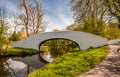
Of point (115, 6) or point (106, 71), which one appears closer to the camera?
point (106, 71)

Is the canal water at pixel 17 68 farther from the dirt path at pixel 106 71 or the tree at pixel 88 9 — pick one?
the tree at pixel 88 9

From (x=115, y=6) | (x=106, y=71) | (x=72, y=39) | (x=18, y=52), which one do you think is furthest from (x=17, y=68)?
(x=72, y=39)

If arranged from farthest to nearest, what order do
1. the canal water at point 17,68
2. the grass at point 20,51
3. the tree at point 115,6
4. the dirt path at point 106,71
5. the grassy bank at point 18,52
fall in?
the grass at point 20,51, the grassy bank at point 18,52, the canal water at point 17,68, the dirt path at point 106,71, the tree at point 115,6

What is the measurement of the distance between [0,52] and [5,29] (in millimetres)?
3030

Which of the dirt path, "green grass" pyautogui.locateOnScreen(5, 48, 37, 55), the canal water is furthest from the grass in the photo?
the dirt path

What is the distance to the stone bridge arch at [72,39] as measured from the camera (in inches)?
1091

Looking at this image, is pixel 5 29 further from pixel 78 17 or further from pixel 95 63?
pixel 95 63

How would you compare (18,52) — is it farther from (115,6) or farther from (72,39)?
(115,6)

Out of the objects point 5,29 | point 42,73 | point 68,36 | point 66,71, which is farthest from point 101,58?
point 5,29

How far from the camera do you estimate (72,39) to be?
29531 mm

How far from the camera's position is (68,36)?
29.8 metres

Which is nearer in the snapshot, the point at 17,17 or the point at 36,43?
the point at 36,43

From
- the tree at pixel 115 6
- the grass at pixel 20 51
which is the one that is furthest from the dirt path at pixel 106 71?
the grass at pixel 20 51

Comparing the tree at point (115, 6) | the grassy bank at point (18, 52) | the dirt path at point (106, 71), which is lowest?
the grassy bank at point (18, 52)
